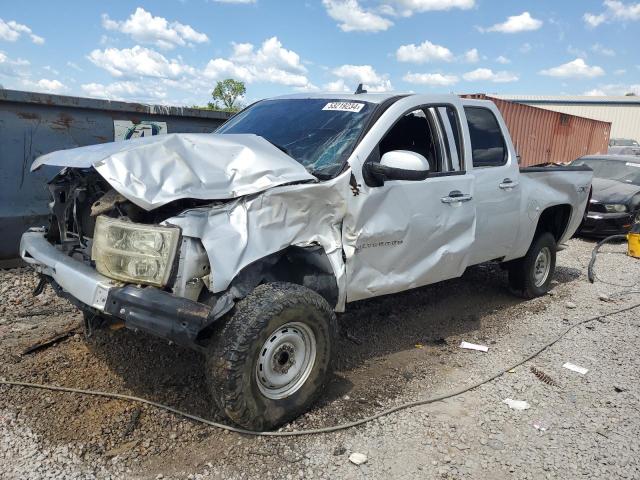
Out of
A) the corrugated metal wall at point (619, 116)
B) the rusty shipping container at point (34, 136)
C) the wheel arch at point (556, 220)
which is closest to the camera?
the rusty shipping container at point (34, 136)

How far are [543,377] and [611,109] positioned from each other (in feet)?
200

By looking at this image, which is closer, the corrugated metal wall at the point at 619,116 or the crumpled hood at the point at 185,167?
the crumpled hood at the point at 185,167

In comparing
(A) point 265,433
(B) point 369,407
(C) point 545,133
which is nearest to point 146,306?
(A) point 265,433

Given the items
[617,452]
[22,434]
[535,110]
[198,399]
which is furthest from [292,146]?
[535,110]

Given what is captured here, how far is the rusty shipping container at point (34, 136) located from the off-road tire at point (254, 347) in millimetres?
4005

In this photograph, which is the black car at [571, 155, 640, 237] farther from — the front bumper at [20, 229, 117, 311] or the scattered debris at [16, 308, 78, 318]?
the front bumper at [20, 229, 117, 311]

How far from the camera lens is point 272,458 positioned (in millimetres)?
2918

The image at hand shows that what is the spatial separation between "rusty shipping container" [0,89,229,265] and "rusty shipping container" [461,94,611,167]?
11.8 meters

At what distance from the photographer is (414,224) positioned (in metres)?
3.97

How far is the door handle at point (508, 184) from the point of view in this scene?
496cm

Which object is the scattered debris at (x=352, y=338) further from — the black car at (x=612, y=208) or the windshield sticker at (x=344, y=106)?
the black car at (x=612, y=208)

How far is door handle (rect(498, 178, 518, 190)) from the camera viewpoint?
496 cm

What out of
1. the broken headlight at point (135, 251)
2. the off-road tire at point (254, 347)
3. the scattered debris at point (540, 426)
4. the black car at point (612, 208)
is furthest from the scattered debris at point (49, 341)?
the black car at point (612, 208)

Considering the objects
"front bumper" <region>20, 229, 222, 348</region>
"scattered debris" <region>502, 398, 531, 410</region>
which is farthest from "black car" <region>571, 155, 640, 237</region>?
"front bumper" <region>20, 229, 222, 348</region>
